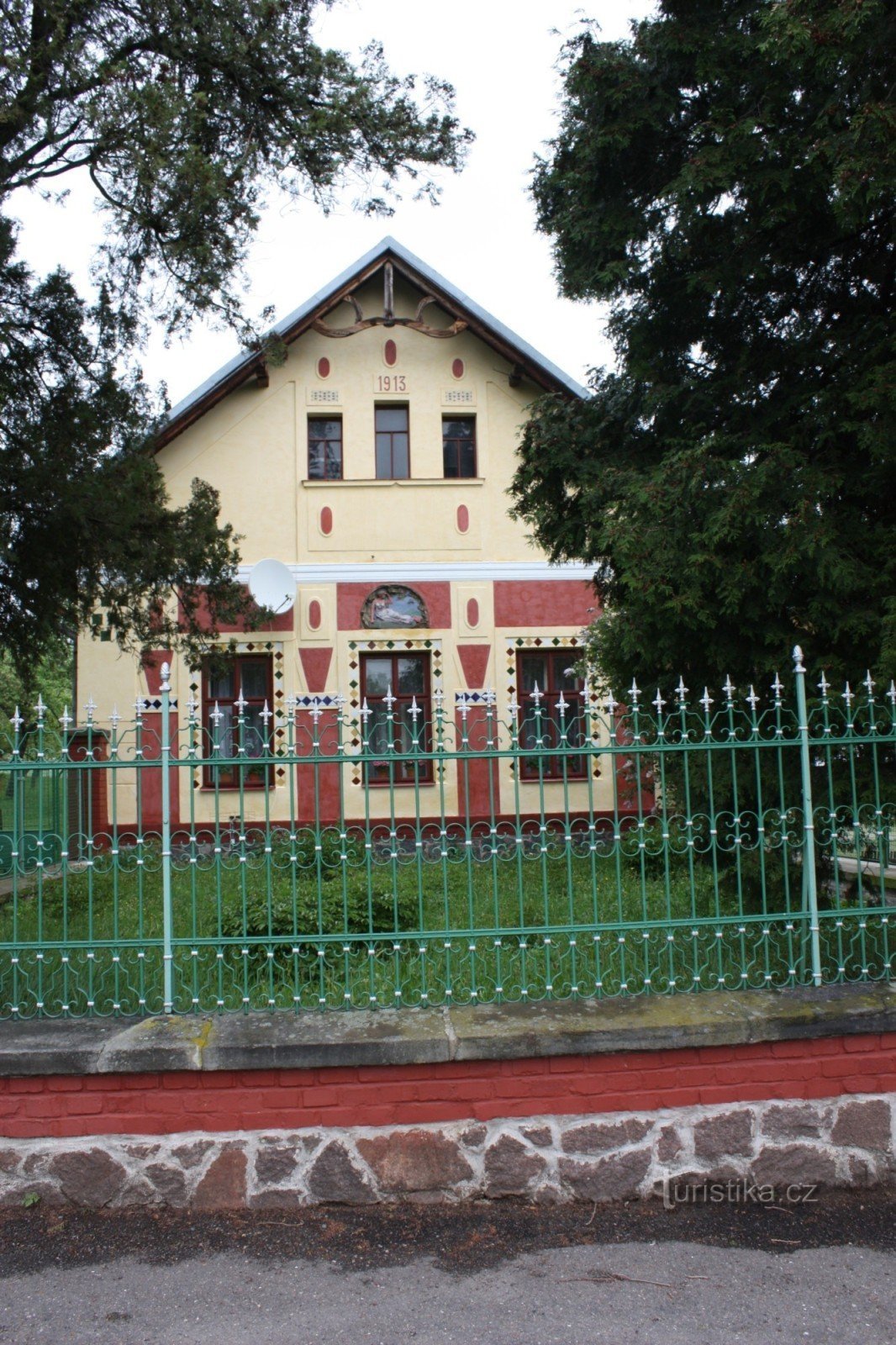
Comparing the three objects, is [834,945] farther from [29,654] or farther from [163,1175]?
[29,654]

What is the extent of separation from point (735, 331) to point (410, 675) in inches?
371

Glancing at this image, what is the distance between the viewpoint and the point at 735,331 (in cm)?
573

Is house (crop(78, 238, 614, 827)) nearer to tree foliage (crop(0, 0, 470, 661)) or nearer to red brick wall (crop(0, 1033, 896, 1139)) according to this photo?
tree foliage (crop(0, 0, 470, 661))

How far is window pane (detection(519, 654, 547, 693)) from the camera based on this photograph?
48.3ft

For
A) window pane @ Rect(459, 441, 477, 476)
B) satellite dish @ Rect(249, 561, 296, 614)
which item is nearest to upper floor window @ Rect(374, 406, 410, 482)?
window pane @ Rect(459, 441, 477, 476)

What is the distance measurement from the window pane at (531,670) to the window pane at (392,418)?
3.79m

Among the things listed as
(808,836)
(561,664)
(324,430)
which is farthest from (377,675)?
(808,836)

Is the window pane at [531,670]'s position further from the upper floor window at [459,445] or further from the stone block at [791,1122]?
the stone block at [791,1122]

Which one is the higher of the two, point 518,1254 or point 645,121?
point 645,121

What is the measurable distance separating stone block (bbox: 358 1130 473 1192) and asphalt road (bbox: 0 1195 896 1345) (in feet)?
0.32

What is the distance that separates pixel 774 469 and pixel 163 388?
560cm

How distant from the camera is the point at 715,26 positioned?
17.6 feet

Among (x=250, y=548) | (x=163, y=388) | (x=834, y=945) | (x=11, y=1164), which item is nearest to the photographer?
(x=11, y=1164)

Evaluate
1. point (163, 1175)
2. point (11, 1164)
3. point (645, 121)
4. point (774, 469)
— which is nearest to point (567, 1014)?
point (163, 1175)
